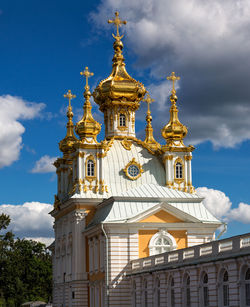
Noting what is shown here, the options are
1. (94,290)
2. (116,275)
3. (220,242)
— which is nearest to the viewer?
(220,242)

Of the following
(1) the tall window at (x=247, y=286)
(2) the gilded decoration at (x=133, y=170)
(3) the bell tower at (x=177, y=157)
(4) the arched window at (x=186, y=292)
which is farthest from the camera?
(3) the bell tower at (x=177, y=157)

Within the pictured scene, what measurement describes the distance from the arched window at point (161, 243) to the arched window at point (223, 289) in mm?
16694

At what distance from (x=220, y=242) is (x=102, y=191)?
23.3m

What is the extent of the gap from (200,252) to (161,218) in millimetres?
13776

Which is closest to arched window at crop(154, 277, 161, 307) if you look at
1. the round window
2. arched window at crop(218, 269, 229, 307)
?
arched window at crop(218, 269, 229, 307)

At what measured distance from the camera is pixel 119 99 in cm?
6788

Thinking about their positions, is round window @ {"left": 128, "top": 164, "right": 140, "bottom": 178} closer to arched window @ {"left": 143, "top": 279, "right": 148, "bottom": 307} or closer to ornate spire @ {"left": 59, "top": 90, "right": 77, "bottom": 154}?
ornate spire @ {"left": 59, "top": 90, "right": 77, "bottom": 154}

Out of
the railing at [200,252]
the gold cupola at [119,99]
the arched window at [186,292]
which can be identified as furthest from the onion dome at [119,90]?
the arched window at [186,292]

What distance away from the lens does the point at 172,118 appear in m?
64.9

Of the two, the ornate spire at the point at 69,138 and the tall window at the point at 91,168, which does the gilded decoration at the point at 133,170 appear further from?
the ornate spire at the point at 69,138

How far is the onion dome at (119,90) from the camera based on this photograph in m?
67.7

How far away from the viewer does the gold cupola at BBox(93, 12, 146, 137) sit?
6744 cm

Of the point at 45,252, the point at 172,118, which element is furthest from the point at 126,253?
the point at 45,252

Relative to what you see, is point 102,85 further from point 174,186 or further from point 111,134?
point 174,186
